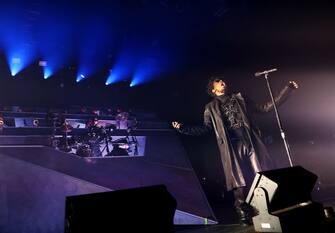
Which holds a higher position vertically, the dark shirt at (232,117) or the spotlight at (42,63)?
the spotlight at (42,63)

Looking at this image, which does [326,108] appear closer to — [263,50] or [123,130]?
[263,50]

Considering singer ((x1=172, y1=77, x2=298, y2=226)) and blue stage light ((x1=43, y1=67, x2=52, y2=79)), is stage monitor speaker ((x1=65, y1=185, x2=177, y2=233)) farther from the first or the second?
blue stage light ((x1=43, y1=67, x2=52, y2=79))

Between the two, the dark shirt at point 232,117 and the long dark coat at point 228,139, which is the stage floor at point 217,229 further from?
the dark shirt at point 232,117

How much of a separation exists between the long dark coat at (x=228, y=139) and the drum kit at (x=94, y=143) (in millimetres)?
1285

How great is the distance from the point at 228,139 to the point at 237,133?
0.19 m

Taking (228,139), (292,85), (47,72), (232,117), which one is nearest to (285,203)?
(228,139)

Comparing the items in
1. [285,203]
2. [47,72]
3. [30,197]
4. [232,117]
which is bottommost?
[30,197]

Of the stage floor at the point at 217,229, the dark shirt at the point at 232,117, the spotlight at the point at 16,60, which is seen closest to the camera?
the stage floor at the point at 217,229

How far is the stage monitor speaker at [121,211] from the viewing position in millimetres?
1513

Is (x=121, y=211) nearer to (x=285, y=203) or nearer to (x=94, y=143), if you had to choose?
(x=285, y=203)

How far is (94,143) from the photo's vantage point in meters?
4.72

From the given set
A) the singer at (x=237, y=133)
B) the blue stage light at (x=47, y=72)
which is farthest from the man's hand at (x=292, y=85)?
the blue stage light at (x=47, y=72)

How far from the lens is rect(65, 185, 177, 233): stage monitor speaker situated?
1.51 m

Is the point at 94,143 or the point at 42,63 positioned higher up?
the point at 42,63
